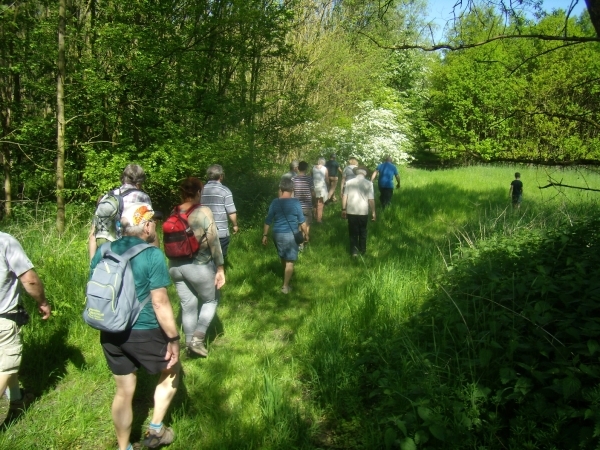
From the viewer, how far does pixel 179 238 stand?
13.8 ft

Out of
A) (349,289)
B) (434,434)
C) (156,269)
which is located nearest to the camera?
(434,434)

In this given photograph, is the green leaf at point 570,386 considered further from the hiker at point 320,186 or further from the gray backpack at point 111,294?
the hiker at point 320,186

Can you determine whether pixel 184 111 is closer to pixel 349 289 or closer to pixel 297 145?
pixel 297 145

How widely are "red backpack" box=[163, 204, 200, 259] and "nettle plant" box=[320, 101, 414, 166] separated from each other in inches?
626

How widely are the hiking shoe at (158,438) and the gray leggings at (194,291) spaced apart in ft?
4.40

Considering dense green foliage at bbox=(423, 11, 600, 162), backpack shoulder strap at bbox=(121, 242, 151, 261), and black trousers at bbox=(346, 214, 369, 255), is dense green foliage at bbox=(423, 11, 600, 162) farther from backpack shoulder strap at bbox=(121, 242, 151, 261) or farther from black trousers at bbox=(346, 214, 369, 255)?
black trousers at bbox=(346, 214, 369, 255)

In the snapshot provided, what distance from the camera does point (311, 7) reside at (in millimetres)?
17672

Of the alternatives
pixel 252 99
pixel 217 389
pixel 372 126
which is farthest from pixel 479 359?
pixel 372 126

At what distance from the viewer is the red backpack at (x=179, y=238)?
422 cm

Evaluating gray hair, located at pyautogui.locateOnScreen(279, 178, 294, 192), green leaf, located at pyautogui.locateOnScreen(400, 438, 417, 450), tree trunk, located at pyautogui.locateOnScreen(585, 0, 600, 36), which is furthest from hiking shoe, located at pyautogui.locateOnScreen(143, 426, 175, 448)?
tree trunk, located at pyautogui.locateOnScreen(585, 0, 600, 36)

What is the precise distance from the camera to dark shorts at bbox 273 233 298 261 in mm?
6363

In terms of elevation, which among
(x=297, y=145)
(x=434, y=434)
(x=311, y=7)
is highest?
(x=311, y=7)

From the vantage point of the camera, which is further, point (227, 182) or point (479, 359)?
point (227, 182)

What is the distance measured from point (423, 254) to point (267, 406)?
13.8 ft
